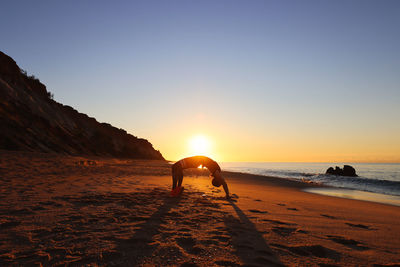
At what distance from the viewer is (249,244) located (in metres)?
Answer: 3.13

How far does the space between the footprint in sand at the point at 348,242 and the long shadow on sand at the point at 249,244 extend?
1.27 m

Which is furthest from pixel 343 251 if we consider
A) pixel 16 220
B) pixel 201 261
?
pixel 16 220

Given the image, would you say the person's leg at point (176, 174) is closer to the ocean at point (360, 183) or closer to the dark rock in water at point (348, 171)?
the ocean at point (360, 183)

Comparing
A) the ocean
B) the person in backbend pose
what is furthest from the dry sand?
the ocean

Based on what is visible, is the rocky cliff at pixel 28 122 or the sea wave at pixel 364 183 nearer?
the sea wave at pixel 364 183

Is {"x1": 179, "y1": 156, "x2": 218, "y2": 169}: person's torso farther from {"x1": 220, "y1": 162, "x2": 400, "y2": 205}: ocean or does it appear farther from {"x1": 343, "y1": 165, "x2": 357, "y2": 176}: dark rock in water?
{"x1": 343, "y1": 165, "x2": 357, "y2": 176}: dark rock in water

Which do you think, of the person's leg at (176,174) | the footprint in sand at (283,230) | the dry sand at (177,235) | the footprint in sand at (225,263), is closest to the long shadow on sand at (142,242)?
the dry sand at (177,235)

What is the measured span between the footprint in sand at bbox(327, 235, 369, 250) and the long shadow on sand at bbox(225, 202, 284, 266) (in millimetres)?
1268

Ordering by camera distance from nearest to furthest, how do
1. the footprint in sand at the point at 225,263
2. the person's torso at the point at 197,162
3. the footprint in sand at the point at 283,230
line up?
the footprint in sand at the point at 225,263
the footprint in sand at the point at 283,230
the person's torso at the point at 197,162

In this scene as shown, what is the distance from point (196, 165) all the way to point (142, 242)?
14.6 ft

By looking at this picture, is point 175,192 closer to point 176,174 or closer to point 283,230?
point 176,174

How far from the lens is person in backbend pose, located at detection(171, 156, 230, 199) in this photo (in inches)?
275

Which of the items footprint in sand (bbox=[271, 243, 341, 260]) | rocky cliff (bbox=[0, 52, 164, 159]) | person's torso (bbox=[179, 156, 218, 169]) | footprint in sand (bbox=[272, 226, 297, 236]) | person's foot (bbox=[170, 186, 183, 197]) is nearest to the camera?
footprint in sand (bbox=[271, 243, 341, 260])

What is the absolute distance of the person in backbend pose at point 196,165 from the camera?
6.99m
